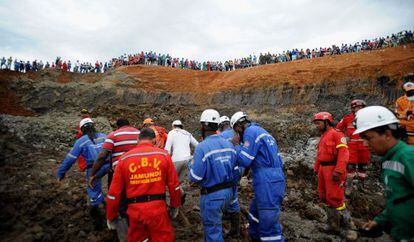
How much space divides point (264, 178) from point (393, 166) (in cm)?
203

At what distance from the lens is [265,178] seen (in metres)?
4.00

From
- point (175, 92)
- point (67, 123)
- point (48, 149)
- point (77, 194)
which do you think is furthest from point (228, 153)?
point (175, 92)

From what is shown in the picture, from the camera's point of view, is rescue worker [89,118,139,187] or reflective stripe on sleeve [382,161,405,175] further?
rescue worker [89,118,139,187]

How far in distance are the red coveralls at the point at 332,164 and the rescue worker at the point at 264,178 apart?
138 centimetres

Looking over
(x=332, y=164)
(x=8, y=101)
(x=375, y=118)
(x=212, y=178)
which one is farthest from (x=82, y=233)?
(x=8, y=101)

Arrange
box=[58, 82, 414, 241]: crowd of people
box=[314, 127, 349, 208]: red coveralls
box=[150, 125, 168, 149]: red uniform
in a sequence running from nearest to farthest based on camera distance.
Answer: box=[58, 82, 414, 241]: crowd of people → box=[314, 127, 349, 208]: red coveralls → box=[150, 125, 168, 149]: red uniform

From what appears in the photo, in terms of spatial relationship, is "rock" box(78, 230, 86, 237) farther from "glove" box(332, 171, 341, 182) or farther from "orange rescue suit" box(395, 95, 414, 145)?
"orange rescue suit" box(395, 95, 414, 145)

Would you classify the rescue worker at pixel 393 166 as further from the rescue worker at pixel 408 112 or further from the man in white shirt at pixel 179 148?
the man in white shirt at pixel 179 148

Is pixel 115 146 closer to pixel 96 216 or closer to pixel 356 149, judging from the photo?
pixel 96 216

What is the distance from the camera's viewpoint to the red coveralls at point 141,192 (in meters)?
3.24

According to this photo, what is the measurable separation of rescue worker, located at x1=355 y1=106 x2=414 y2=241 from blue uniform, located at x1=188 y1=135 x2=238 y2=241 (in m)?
1.92

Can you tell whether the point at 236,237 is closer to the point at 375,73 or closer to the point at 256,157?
the point at 256,157

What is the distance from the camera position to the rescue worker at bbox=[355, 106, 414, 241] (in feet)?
6.70

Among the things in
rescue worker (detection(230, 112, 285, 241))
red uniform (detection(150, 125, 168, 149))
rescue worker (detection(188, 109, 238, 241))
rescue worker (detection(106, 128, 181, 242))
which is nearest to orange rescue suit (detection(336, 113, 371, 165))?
rescue worker (detection(230, 112, 285, 241))
